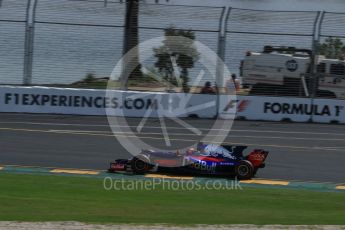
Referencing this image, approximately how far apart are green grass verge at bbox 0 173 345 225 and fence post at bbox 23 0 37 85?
527 inches

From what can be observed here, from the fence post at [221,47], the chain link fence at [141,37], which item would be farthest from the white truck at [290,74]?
the fence post at [221,47]

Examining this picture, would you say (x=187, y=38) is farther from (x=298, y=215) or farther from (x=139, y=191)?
(x=298, y=215)

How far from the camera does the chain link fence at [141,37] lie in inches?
1065

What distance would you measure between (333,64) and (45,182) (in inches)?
636

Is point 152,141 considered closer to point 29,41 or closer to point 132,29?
point 132,29

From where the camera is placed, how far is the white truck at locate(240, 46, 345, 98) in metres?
27.4

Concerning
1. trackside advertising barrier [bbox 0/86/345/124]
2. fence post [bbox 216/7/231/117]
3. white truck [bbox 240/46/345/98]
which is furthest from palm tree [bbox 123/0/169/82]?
white truck [bbox 240/46/345/98]

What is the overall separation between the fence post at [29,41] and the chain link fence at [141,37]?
0.03 meters

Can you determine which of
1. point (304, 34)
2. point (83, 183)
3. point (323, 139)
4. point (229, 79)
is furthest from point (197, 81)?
point (83, 183)

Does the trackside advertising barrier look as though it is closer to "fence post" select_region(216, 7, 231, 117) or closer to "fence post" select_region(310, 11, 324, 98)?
"fence post" select_region(216, 7, 231, 117)

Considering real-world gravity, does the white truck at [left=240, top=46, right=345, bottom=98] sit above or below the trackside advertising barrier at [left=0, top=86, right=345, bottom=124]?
above

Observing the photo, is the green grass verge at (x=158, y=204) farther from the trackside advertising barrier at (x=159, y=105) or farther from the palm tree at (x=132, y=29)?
the palm tree at (x=132, y=29)

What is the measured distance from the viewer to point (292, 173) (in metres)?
15.7

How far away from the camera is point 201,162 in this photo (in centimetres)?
1460
